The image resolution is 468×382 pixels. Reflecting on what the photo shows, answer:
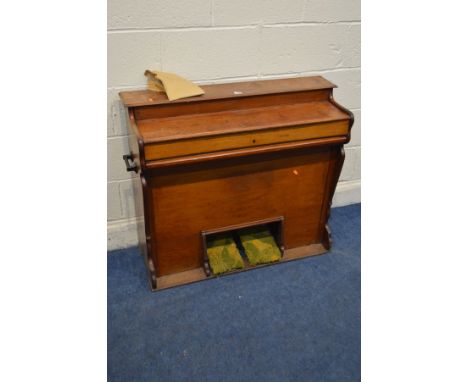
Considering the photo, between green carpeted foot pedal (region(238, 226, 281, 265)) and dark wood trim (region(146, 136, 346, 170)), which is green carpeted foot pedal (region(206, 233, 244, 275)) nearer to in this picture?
green carpeted foot pedal (region(238, 226, 281, 265))

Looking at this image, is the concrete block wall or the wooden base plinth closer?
the concrete block wall

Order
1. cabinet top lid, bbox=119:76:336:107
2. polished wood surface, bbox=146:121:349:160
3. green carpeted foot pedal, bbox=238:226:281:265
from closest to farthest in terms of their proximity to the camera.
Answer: polished wood surface, bbox=146:121:349:160
cabinet top lid, bbox=119:76:336:107
green carpeted foot pedal, bbox=238:226:281:265

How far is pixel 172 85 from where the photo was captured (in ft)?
5.28

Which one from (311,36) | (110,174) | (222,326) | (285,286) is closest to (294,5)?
(311,36)

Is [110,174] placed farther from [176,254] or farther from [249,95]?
[249,95]

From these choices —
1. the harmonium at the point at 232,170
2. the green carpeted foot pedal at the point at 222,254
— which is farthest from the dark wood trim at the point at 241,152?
the green carpeted foot pedal at the point at 222,254

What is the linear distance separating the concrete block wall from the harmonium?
0.08 m

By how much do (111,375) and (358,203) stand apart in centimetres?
166

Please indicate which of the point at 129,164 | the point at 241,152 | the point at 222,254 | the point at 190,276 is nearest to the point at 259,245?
the point at 222,254

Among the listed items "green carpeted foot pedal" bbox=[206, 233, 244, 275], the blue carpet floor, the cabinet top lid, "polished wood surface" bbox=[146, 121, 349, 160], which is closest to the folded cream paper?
the cabinet top lid

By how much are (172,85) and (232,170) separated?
42 cm

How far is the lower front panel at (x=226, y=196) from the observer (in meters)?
1.65

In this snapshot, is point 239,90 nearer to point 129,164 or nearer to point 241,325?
point 129,164

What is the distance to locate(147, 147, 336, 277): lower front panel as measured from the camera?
1646 mm
